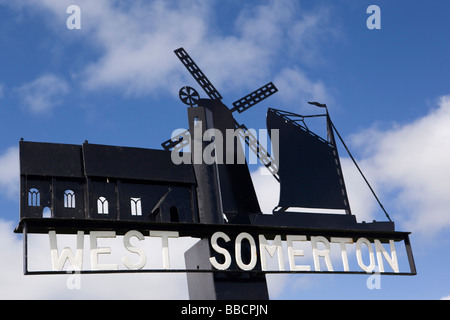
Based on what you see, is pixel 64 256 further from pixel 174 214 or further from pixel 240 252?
pixel 240 252

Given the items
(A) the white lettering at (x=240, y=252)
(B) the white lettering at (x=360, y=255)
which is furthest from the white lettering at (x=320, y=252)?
(A) the white lettering at (x=240, y=252)

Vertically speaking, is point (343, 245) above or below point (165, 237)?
below

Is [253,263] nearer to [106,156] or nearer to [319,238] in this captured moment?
[319,238]

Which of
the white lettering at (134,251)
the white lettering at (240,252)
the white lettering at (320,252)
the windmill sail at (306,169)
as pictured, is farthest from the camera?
the windmill sail at (306,169)

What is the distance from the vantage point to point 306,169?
669 inches

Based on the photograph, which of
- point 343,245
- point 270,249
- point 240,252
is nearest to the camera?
point 240,252

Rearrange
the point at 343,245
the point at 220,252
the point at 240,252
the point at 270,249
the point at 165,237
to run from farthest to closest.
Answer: the point at 343,245, the point at 270,249, the point at 240,252, the point at 220,252, the point at 165,237

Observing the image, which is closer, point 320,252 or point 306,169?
point 320,252

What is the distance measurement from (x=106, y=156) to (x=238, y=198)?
10.4ft

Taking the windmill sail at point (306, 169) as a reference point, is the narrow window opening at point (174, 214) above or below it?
below

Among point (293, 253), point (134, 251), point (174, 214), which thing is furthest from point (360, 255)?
point (134, 251)

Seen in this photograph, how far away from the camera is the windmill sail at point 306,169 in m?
16.6

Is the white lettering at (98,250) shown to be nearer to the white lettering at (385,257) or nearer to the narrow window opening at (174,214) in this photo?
the narrow window opening at (174,214)
